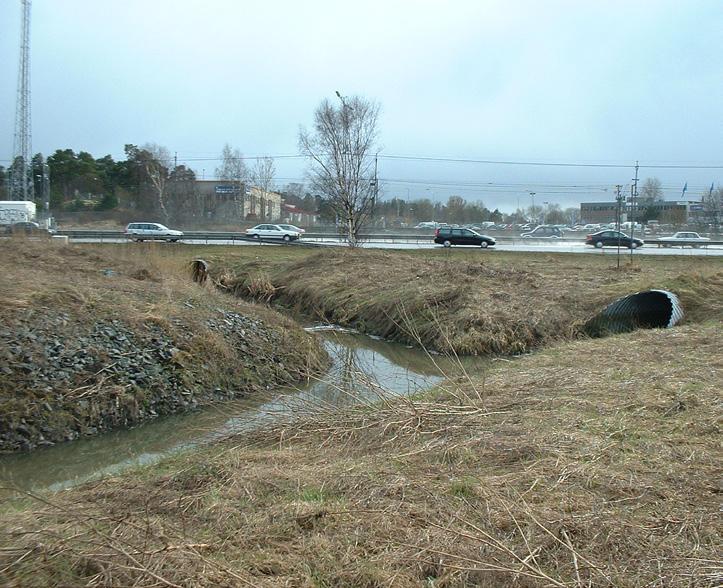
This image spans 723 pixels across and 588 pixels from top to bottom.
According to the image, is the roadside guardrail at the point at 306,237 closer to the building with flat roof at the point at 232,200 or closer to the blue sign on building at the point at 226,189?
the building with flat roof at the point at 232,200

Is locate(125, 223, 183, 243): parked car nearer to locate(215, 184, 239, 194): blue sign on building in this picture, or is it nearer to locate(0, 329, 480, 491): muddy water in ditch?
locate(215, 184, 239, 194): blue sign on building

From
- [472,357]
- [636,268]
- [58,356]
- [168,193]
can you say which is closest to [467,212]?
[168,193]

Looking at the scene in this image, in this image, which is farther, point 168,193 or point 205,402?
point 168,193

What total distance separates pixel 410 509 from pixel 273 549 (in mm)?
1058

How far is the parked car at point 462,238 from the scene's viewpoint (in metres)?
48.0

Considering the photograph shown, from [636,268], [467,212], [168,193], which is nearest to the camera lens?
[636,268]

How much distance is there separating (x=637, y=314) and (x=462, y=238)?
30927mm

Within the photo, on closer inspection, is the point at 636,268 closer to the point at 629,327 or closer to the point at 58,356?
the point at 629,327

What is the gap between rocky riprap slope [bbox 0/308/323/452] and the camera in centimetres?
938

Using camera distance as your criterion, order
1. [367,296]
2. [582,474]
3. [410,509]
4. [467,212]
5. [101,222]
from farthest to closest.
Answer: [467,212] → [101,222] → [367,296] → [582,474] → [410,509]

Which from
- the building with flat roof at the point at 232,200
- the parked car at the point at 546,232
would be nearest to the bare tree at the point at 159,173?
the building with flat roof at the point at 232,200

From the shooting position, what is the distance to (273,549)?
4293 mm

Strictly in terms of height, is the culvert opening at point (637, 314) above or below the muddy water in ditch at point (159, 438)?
above

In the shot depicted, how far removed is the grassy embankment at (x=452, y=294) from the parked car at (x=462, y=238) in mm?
18172
